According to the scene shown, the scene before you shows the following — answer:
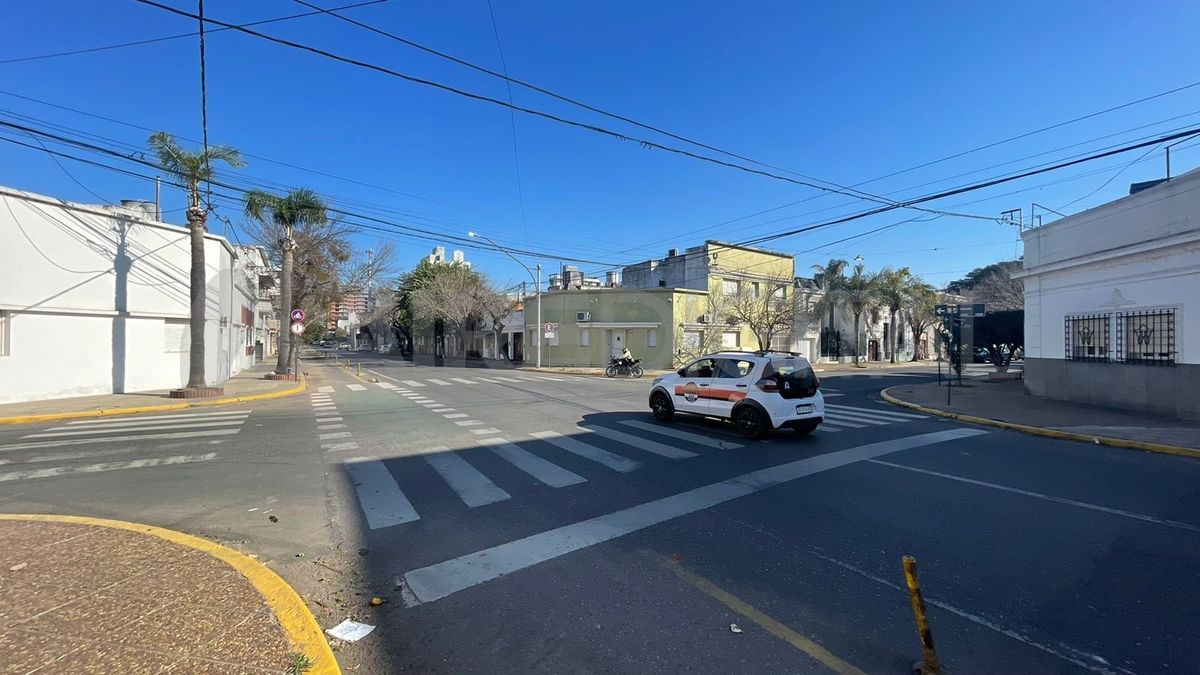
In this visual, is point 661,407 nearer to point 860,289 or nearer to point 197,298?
point 197,298

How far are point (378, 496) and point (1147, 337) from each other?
17000 millimetres

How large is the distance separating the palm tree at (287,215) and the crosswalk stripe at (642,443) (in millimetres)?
18479

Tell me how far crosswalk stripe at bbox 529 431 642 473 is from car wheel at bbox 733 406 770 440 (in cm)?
280

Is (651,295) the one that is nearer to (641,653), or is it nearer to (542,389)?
(542,389)

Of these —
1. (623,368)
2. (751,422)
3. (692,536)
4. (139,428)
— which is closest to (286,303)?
(139,428)

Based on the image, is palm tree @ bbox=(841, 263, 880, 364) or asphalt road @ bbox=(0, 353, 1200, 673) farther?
palm tree @ bbox=(841, 263, 880, 364)

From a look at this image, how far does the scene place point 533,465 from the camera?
7.45m

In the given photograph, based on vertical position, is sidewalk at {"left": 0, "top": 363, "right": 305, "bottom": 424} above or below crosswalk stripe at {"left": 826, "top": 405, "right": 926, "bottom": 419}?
above

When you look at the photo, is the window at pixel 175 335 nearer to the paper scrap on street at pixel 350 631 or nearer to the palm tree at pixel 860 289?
the paper scrap on street at pixel 350 631

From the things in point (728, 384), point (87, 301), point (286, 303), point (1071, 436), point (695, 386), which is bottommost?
point (1071, 436)

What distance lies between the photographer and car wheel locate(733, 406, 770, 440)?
30.4 feet

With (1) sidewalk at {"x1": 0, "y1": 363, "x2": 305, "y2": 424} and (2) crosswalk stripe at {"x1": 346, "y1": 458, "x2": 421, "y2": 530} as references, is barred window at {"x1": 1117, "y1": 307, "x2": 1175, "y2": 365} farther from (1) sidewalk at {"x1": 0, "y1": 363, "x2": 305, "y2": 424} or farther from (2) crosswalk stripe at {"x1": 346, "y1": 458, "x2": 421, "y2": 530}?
(1) sidewalk at {"x1": 0, "y1": 363, "x2": 305, "y2": 424}

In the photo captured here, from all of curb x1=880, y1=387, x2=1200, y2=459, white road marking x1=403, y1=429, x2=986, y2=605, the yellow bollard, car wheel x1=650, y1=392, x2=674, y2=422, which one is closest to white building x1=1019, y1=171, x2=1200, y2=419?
curb x1=880, y1=387, x2=1200, y2=459

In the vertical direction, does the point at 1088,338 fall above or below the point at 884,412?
above
